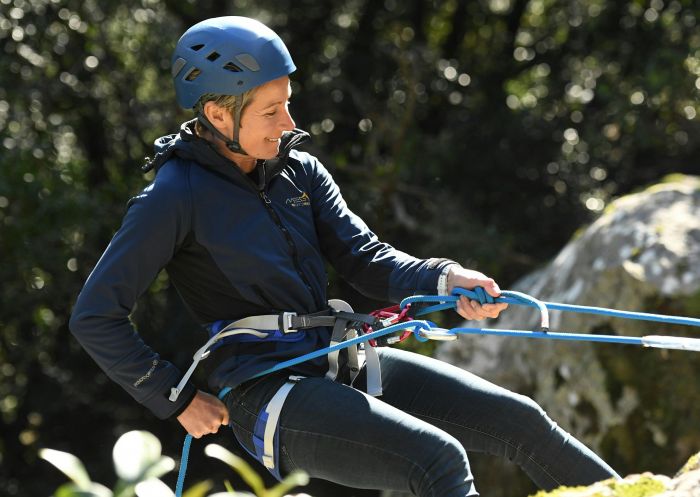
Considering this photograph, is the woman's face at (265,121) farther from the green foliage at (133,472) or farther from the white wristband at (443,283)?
A: the green foliage at (133,472)

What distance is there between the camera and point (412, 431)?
2.53 meters

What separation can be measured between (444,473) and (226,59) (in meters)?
1.31

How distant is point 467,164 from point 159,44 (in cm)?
239

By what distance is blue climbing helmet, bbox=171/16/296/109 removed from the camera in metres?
2.81

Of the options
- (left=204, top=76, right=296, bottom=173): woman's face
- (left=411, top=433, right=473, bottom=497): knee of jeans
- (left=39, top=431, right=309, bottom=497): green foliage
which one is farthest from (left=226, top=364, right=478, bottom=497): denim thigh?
(left=39, top=431, right=309, bottom=497): green foliage

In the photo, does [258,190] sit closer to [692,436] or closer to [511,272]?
[692,436]

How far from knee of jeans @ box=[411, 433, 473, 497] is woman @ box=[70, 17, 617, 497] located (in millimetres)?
11

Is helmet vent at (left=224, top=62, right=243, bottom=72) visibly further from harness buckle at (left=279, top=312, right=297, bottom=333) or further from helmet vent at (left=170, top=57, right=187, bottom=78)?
harness buckle at (left=279, top=312, right=297, bottom=333)

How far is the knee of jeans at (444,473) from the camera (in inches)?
97.0

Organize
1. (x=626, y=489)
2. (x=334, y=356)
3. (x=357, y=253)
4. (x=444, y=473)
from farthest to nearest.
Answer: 1. (x=357, y=253)
2. (x=334, y=356)
3. (x=444, y=473)
4. (x=626, y=489)

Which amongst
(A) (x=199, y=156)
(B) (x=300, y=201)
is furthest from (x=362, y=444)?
(A) (x=199, y=156)

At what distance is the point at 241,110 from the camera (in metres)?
2.84

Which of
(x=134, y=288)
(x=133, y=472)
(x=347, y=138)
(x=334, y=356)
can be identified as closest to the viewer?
(x=133, y=472)

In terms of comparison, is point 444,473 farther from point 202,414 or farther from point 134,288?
point 134,288
